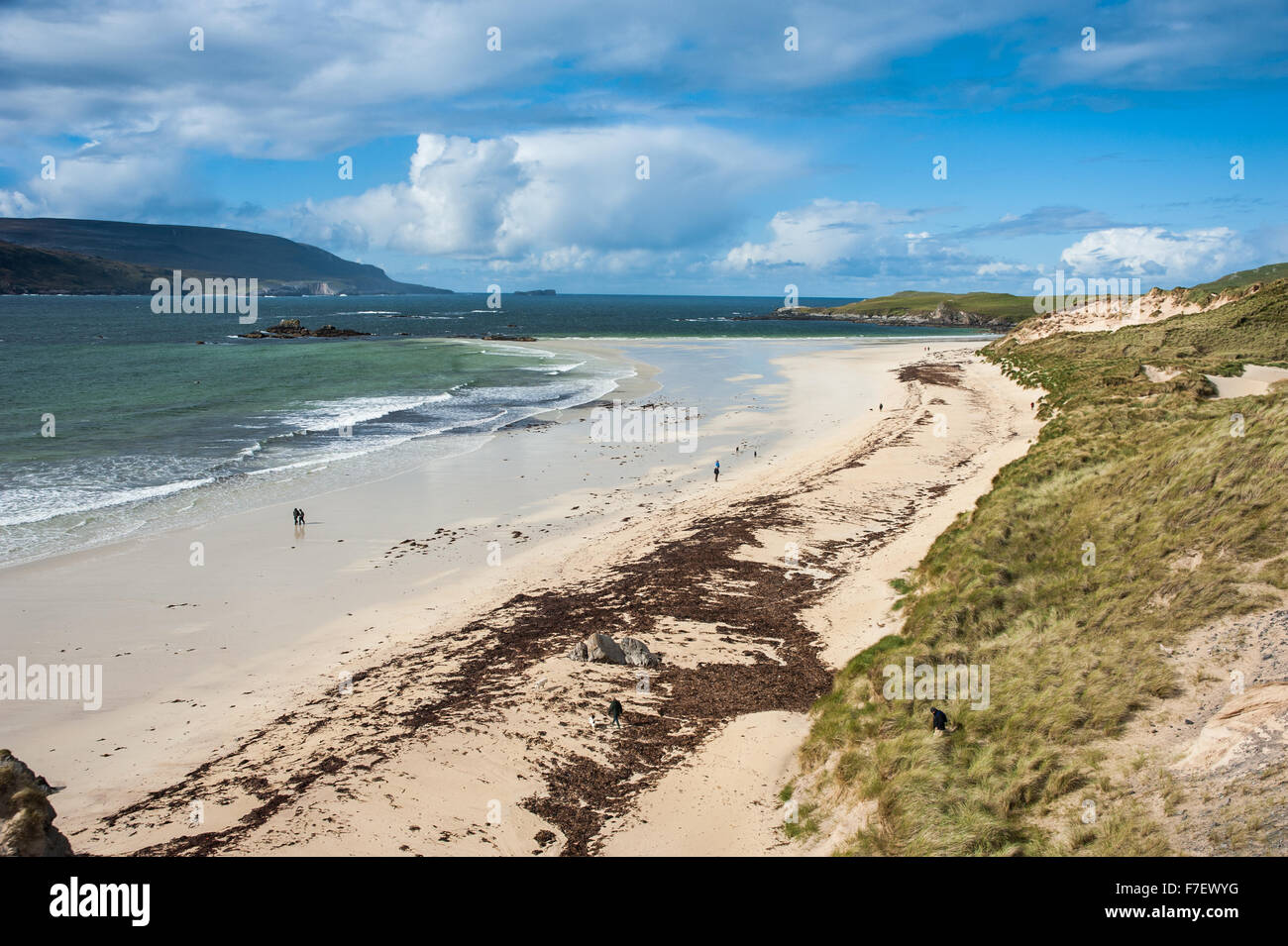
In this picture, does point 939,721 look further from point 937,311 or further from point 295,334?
point 937,311

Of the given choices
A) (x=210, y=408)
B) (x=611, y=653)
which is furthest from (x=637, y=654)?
(x=210, y=408)

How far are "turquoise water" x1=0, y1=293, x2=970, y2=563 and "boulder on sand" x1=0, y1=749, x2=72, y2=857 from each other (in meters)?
16.1

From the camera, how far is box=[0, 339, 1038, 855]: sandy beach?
10000 millimetres

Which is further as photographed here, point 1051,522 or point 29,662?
point 1051,522

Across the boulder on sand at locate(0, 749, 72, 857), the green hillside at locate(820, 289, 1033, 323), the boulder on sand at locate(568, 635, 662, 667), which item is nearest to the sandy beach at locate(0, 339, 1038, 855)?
the boulder on sand at locate(568, 635, 662, 667)

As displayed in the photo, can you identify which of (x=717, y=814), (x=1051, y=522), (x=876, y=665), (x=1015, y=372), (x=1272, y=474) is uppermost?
(x=1015, y=372)

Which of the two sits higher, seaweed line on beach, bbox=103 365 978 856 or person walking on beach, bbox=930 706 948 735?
person walking on beach, bbox=930 706 948 735

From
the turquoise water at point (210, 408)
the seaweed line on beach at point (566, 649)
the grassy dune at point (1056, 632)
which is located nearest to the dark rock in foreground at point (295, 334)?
the turquoise water at point (210, 408)

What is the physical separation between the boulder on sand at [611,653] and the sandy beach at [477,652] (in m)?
0.26

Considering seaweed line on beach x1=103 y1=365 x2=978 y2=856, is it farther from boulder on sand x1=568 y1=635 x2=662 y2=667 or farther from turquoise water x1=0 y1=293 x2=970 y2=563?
turquoise water x1=0 y1=293 x2=970 y2=563

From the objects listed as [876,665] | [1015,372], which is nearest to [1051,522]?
[876,665]

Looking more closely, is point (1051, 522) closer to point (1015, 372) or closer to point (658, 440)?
point (658, 440)

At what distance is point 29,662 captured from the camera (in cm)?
1518

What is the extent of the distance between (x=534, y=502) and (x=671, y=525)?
19.8 feet
